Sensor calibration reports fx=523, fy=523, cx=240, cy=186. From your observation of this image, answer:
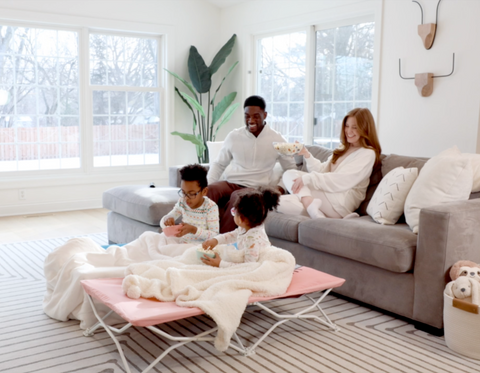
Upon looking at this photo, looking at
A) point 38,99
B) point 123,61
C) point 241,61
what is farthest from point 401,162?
point 38,99

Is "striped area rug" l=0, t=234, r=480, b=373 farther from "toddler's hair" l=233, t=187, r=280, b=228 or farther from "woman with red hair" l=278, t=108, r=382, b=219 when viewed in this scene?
"woman with red hair" l=278, t=108, r=382, b=219

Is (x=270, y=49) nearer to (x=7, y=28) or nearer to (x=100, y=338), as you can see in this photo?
(x=7, y=28)

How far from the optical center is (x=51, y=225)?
510cm

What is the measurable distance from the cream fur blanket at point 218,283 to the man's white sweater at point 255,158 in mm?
1477

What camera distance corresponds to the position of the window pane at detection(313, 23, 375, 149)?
491 centimetres

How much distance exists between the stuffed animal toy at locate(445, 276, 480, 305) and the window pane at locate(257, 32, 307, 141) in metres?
3.58

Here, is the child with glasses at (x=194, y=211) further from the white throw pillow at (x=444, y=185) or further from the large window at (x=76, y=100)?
the large window at (x=76, y=100)

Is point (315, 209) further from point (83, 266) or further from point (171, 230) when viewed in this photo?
point (83, 266)

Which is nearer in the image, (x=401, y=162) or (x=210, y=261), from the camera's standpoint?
(x=210, y=261)

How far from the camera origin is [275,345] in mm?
2387

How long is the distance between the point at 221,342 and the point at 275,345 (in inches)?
15.0

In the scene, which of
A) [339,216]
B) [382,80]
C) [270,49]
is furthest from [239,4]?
[339,216]

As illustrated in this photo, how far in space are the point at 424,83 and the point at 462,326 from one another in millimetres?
2457

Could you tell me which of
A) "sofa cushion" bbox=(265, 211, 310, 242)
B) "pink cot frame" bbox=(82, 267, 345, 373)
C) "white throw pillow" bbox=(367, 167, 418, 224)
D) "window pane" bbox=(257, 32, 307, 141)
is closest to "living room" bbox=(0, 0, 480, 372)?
"window pane" bbox=(257, 32, 307, 141)
